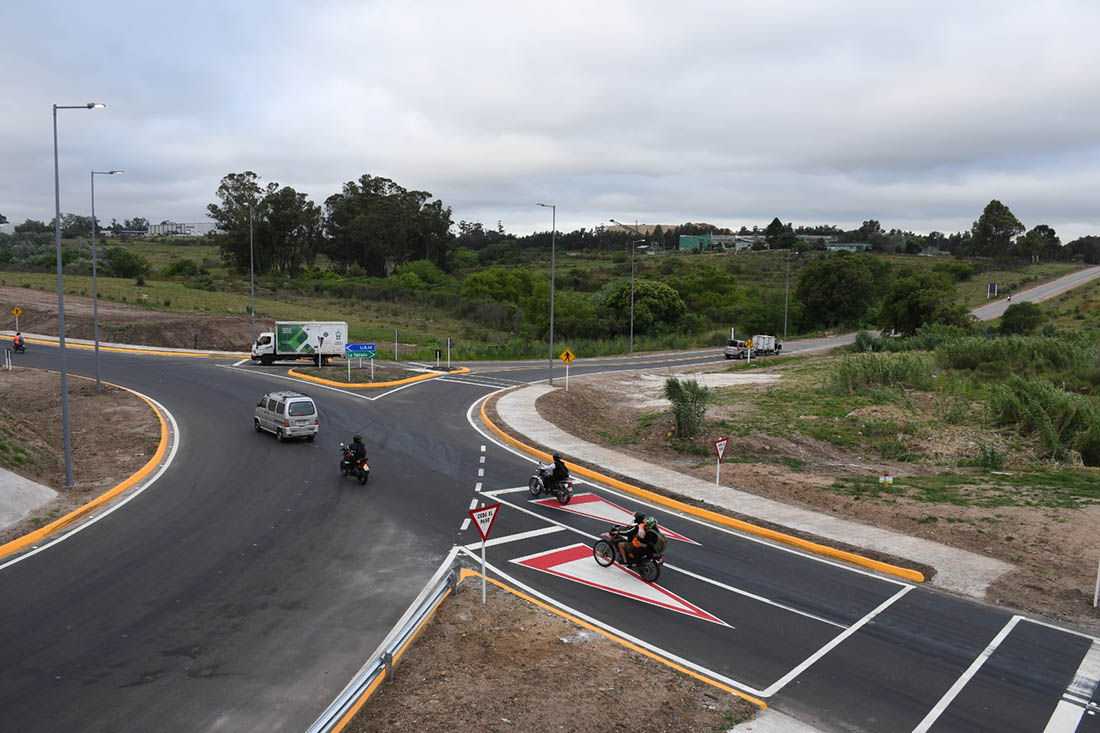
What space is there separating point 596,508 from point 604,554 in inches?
154

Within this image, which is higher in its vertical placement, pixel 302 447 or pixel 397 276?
pixel 397 276

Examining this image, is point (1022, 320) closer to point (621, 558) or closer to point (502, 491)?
point (502, 491)

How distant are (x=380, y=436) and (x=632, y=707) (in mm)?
18286

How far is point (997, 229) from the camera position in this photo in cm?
14338

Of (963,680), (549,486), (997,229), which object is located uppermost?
(997,229)

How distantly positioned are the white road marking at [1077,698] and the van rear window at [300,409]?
70.3 ft

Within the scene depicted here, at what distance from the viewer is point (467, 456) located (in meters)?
23.0

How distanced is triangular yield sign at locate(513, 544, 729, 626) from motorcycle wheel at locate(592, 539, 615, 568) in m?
0.11

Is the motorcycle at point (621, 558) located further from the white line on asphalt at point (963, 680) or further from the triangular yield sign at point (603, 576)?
the white line on asphalt at point (963, 680)

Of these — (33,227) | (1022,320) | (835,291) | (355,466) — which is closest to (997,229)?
(835,291)

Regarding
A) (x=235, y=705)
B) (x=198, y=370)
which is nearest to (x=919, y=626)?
(x=235, y=705)

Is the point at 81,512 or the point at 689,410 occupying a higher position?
the point at 689,410

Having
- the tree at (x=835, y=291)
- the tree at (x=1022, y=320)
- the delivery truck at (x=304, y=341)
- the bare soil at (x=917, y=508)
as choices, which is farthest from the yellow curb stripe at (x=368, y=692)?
the tree at (x=835, y=291)

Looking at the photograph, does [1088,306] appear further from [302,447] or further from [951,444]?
[302,447]
